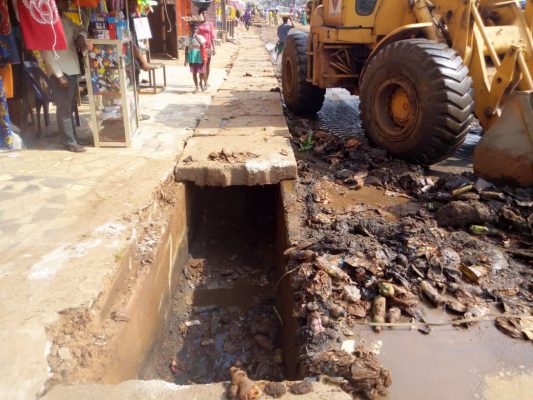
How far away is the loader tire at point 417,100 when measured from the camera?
4371 millimetres

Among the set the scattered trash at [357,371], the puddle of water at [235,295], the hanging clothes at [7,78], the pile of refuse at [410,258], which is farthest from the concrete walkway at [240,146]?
the scattered trash at [357,371]

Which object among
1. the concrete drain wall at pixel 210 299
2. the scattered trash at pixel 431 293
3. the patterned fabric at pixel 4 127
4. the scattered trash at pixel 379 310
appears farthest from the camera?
the patterned fabric at pixel 4 127

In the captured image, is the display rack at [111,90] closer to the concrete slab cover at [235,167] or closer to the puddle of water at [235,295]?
the concrete slab cover at [235,167]

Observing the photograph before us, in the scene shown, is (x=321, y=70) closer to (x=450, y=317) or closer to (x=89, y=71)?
(x=89, y=71)

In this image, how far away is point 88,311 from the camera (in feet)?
8.34

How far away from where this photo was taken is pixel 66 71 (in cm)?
511

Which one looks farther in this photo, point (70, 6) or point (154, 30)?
point (154, 30)

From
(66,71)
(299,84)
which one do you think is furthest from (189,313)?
(299,84)

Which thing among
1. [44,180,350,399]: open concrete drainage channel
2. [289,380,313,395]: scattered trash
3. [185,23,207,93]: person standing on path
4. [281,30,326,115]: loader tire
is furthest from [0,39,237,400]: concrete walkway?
[185,23,207,93]: person standing on path

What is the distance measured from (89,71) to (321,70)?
11.0ft

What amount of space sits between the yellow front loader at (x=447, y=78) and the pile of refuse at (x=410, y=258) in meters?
0.36

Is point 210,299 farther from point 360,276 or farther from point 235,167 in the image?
point 360,276

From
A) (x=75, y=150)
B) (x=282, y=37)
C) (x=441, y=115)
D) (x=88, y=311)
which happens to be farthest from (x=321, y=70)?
(x=282, y=37)

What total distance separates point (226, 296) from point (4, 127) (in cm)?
318
